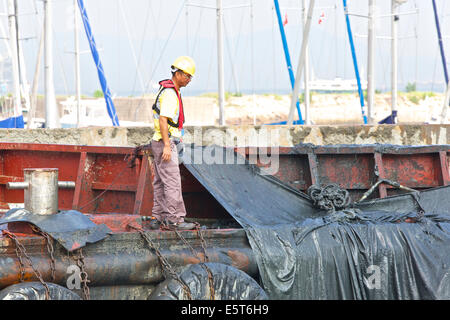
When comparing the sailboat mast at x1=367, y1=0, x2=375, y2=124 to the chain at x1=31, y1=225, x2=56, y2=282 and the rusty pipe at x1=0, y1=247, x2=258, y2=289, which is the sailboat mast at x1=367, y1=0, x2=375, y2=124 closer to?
the rusty pipe at x1=0, y1=247, x2=258, y2=289

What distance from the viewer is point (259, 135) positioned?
11.5 m

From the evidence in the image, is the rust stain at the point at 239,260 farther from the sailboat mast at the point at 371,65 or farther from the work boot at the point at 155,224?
the sailboat mast at the point at 371,65

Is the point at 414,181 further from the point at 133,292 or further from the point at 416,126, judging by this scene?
the point at 133,292

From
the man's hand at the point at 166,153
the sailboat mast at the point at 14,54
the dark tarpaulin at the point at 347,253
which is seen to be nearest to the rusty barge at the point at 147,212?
the dark tarpaulin at the point at 347,253

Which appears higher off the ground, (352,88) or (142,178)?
(352,88)

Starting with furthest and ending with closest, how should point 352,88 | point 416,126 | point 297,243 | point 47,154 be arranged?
point 352,88 → point 416,126 → point 47,154 → point 297,243

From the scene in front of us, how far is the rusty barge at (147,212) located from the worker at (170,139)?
26 cm

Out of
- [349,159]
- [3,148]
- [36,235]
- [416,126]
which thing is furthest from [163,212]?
[416,126]

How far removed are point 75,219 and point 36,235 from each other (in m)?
0.38

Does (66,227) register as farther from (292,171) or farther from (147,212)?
(292,171)

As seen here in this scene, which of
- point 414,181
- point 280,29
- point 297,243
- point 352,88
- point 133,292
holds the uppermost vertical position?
point 352,88

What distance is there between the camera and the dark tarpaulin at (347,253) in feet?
20.0

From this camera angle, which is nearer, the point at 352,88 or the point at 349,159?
the point at 349,159

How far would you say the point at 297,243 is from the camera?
20.3 feet
